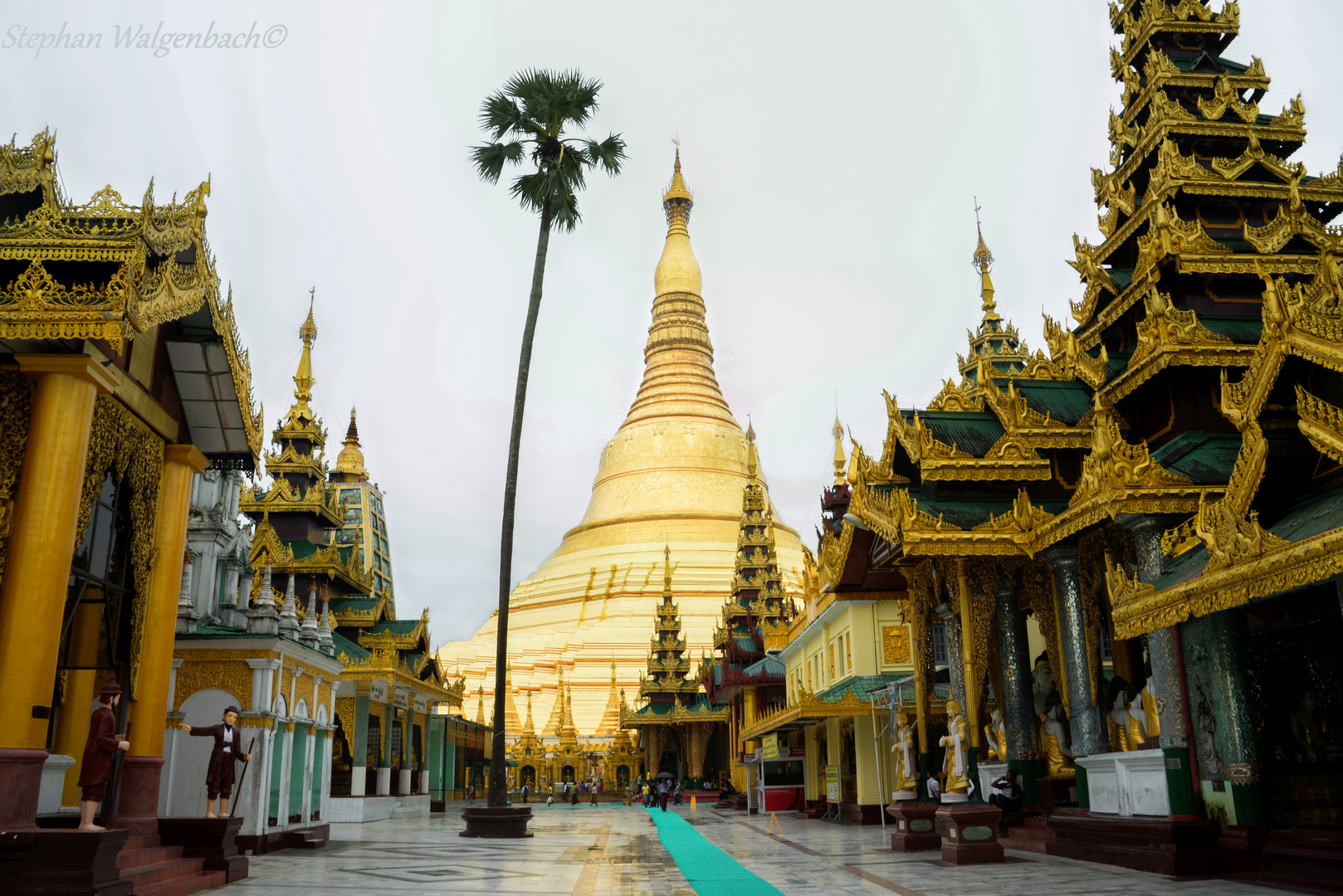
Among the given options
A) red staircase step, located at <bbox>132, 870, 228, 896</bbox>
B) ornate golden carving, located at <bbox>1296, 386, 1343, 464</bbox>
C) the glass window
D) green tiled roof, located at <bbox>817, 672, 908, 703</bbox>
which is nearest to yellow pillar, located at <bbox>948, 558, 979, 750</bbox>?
ornate golden carving, located at <bbox>1296, 386, 1343, 464</bbox>

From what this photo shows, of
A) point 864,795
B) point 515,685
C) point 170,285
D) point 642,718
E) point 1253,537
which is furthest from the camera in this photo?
point 515,685

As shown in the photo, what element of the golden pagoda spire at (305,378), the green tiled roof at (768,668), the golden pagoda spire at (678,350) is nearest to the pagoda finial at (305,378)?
the golden pagoda spire at (305,378)

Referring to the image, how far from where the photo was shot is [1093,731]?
13641 millimetres

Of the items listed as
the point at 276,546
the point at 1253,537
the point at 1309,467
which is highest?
the point at 276,546

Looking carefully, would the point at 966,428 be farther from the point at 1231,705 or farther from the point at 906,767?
the point at 1231,705

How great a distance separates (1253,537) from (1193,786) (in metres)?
3.49

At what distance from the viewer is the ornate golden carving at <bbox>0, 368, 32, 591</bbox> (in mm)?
9789

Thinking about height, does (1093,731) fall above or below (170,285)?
below

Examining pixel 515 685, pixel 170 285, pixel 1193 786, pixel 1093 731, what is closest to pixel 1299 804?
pixel 1193 786

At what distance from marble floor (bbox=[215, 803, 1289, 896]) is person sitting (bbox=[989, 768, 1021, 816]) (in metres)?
1.47

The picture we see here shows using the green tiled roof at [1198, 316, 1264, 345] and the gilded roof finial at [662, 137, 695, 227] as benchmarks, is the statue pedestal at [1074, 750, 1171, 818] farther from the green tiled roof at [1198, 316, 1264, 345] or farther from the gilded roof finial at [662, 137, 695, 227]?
the gilded roof finial at [662, 137, 695, 227]

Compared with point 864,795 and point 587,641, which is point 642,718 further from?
point 864,795

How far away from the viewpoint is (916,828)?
15.7 meters

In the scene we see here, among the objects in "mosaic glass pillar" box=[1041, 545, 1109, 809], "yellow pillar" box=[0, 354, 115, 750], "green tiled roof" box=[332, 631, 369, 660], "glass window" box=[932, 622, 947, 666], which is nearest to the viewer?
"yellow pillar" box=[0, 354, 115, 750]
